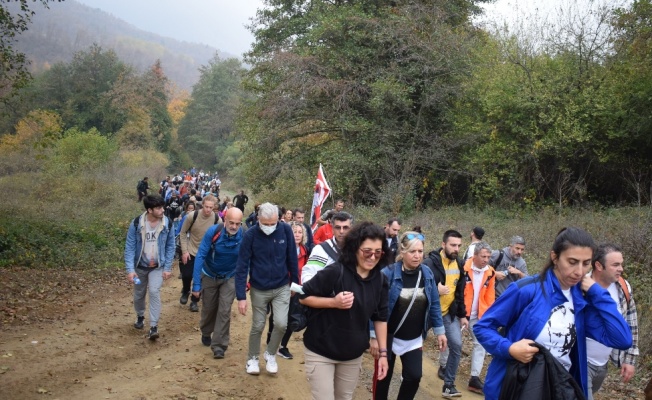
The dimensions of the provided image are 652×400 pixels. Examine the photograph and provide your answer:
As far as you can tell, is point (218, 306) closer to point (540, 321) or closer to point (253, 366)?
point (253, 366)

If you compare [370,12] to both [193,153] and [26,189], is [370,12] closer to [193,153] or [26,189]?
[26,189]

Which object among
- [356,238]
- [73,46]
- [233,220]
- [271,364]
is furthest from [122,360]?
[73,46]

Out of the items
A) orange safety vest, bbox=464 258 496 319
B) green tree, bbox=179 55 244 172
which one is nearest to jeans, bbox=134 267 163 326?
orange safety vest, bbox=464 258 496 319

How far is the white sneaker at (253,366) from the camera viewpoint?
6.68 meters

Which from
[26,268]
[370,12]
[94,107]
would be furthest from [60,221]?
[94,107]

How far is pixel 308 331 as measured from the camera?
4379 millimetres

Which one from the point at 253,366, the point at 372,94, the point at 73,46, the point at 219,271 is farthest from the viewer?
the point at 73,46

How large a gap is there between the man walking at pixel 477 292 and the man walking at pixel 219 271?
3.17 meters

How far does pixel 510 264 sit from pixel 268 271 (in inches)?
149

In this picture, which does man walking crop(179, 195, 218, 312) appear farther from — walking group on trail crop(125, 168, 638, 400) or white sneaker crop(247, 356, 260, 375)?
white sneaker crop(247, 356, 260, 375)

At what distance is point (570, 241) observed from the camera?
134 inches

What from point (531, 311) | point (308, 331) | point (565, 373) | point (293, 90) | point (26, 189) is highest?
point (293, 90)

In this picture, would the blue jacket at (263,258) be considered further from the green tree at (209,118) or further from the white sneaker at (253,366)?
the green tree at (209,118)

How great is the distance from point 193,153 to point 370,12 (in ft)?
176
